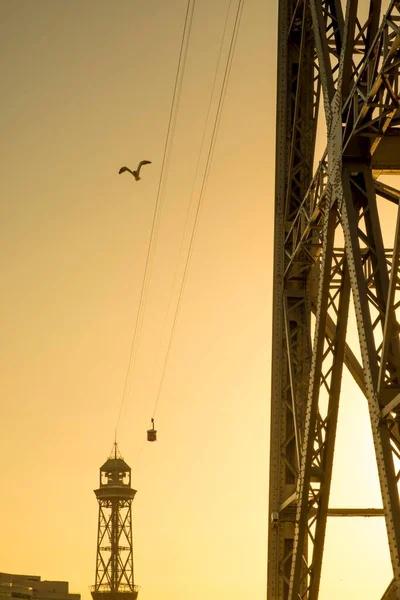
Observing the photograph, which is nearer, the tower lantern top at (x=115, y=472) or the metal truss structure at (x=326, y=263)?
the metal truss structure at (x=326, y=263)

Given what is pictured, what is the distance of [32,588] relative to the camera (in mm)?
102875

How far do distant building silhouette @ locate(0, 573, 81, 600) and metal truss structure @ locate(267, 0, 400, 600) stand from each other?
76.7 meters

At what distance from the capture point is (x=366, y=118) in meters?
14.3

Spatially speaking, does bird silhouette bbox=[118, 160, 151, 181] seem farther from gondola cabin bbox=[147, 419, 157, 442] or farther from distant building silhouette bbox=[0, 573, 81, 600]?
distant building silhouette bbox=[0, 573, 81, 600]

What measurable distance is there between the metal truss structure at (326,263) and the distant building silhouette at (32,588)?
252ft

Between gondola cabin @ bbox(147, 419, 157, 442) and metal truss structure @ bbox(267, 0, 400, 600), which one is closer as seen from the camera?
metal truss structure @ bbox(267, 0, 400, 600)

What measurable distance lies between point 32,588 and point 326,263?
302 ft

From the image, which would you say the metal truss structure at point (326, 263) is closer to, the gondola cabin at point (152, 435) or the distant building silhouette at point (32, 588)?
the gondola cabin at point (152, 435)

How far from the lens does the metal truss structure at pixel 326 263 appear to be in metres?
13.1

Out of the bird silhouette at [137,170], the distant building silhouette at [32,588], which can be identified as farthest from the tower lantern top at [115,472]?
the bird silhouette at [137,170]

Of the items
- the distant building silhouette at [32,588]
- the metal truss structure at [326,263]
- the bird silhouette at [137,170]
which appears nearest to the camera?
the metal truss structure at [326,263]

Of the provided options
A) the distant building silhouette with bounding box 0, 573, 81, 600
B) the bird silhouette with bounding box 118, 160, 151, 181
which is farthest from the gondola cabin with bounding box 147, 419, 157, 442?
the distant building silhouette with bounding box 0, 573, 81, 600

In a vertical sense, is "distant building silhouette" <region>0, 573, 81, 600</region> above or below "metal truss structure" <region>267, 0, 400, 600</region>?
above

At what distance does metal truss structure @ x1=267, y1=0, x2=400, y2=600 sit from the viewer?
1313 centimetres
